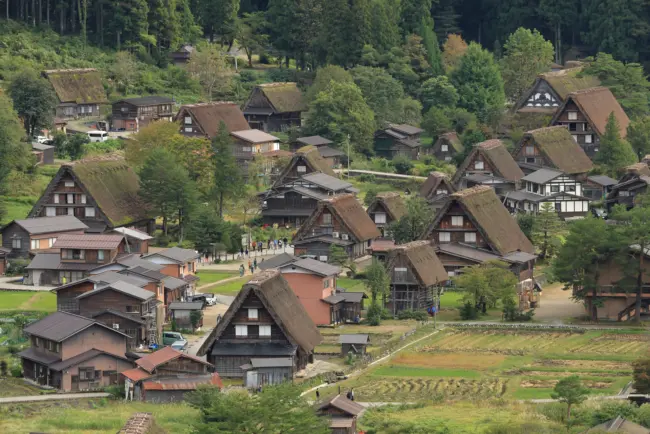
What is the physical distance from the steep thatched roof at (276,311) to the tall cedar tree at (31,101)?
104 feet

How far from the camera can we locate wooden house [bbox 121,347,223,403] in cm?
6225

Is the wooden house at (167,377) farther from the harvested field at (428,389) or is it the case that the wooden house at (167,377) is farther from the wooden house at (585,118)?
the wooden house at (585,118)

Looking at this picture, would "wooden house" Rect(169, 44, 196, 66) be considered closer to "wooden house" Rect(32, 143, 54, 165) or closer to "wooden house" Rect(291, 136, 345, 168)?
"wooden house" Rect(291, 136, 345, 168)

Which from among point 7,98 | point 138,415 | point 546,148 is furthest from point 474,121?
point 138,415

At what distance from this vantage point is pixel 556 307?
77.8 m

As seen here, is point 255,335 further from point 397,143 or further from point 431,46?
point 431,46

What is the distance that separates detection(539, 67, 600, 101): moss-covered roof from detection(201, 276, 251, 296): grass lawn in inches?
1325

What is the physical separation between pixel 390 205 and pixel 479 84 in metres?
25.9

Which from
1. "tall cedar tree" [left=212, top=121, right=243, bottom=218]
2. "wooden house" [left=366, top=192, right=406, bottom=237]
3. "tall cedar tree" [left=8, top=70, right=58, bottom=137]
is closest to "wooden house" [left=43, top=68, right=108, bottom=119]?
"tall cedar tree" [left=8, top=70, right=58, bottom=137]

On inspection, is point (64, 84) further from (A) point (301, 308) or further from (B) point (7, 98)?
(A) point (301, 308)

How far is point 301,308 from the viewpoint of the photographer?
6875cm

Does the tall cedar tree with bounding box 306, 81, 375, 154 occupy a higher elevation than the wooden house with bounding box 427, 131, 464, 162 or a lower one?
higher

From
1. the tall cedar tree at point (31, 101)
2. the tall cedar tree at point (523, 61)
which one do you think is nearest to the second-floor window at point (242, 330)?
the tall cedar tree at point (31, 101)

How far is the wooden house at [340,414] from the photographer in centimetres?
5441
